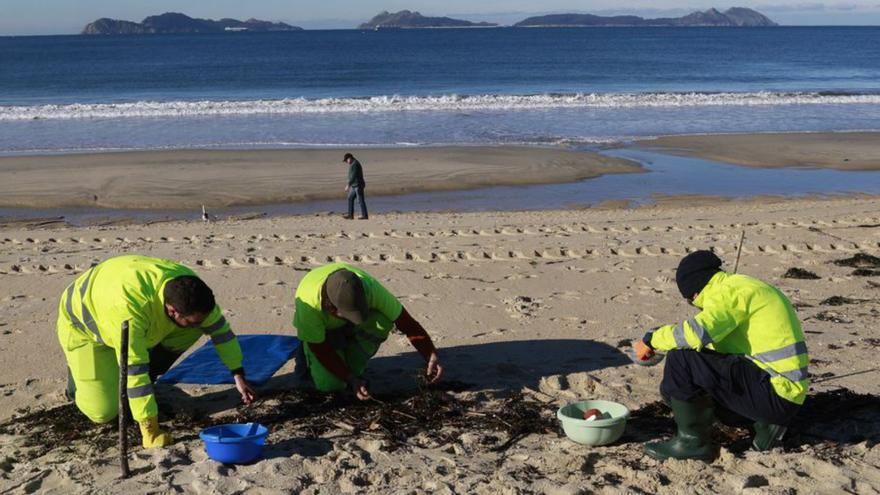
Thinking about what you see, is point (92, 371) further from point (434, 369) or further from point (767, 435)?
point (767, 435)

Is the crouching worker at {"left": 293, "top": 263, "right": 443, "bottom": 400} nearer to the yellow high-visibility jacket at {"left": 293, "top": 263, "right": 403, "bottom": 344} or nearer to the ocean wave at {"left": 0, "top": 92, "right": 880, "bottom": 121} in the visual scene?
the yellow high-visibility jacket at {"left": 293, "top": 263, "right": 403, "bottom": 344}

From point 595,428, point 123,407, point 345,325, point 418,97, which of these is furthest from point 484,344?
point 418,97

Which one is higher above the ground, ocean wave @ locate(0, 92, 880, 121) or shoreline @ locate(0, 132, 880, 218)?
ocean wave @ locate(0, 92, 880, 121)

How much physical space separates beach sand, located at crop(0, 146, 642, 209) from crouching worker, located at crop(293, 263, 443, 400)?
9668mm

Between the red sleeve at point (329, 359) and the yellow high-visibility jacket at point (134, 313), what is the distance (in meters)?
0.56

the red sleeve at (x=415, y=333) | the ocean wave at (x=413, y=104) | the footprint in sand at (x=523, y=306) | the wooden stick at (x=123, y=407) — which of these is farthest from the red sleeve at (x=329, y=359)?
the ocean wave at (x=413, y=104)

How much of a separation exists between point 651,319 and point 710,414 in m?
2.77

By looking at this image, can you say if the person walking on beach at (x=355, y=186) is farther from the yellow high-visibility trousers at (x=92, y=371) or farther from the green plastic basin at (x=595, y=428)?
the green plastic basin at (x=595, y=428)

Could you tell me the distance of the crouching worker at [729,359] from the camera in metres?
4.59

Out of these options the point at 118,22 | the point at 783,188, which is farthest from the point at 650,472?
the point at 118,22

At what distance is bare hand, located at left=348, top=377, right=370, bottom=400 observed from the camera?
5.52 m

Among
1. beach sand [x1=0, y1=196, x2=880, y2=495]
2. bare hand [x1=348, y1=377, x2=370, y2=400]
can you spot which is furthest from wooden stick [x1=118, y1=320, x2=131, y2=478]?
bare hand [x1=348, y1=377, x2=370, y2=400]

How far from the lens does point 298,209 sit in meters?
14.8

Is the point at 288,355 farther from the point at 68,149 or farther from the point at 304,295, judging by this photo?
the point at 68,149
